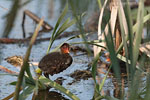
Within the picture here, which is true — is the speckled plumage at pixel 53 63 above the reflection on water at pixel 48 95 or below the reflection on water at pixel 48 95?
above

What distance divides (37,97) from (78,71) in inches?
31.3

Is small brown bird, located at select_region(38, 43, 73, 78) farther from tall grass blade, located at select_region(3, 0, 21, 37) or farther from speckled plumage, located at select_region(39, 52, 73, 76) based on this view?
tall grass blade, located at select_region(3, 0, 21, 37)

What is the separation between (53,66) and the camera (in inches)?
119

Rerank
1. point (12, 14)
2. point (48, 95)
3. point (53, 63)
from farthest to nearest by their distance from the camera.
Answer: point (53, 63) → point (48, 95) → point (12, 14)

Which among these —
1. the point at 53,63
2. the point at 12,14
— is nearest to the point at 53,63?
the point at 53,63

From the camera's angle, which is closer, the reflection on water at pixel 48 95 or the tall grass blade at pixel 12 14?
the tall grass blade at pixel 12 14

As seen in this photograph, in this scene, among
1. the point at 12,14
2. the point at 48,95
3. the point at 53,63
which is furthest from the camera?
the point at 53,63

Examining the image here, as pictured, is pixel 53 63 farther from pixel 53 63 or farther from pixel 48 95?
A: pixel 48 95

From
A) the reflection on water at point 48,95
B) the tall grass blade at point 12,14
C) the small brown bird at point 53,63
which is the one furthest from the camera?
the small brown bird at point 53,63

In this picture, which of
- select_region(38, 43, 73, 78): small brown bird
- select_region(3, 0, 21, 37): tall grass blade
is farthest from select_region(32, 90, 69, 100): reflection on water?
select_region(3, 0, 21, 37): tall grass blade

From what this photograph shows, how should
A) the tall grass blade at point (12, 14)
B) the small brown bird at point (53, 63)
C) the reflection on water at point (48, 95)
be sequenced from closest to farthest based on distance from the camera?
the tall grass blade at point (12, 14) < the reflection on water at point (48, 95) < the small brown bird at point (53, 63)

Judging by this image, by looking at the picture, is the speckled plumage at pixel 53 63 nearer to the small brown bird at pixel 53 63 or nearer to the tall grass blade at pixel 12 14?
the small brown bird at pixel 53 63

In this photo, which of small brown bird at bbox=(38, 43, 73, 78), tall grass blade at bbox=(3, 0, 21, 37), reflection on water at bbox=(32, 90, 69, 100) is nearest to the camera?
tall grass blade at bbox=(3, 0, 21, 37)

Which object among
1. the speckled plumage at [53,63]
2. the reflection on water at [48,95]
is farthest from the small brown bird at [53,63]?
the reflection on water at [48,95]
